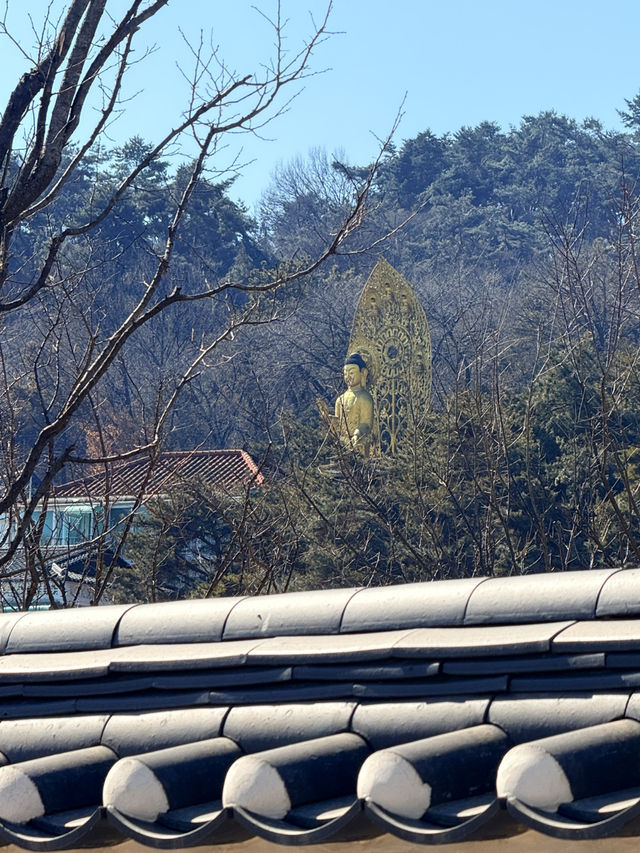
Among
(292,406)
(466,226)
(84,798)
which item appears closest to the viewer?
(84,798)

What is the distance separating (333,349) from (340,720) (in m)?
32.0

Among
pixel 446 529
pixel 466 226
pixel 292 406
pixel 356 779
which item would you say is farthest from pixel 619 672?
pixel 466 226

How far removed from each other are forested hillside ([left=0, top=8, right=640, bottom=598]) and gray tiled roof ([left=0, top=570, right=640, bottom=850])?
1601 millimetres

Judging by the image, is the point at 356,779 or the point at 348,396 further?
the point at 348,396

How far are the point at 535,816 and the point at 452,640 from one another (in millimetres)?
629

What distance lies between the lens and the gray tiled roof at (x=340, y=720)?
2.23m

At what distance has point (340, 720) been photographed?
2637 mm

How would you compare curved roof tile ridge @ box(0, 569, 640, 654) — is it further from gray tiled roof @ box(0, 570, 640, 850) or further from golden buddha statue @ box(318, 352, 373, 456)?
golden buddha statue @ box(318, 352, 373, 456)

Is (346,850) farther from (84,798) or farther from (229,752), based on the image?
(84,798)

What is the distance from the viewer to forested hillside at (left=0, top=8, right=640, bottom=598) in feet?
23.0

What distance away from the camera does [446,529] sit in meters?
13.4

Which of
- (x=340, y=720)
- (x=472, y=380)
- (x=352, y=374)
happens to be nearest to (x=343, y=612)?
(x=340, y=720)

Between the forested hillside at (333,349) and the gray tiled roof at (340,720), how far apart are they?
1601 mm

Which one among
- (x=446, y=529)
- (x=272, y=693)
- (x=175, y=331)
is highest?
(x=175, y=331)
